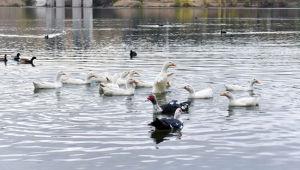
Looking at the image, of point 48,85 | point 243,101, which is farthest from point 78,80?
point 243,101

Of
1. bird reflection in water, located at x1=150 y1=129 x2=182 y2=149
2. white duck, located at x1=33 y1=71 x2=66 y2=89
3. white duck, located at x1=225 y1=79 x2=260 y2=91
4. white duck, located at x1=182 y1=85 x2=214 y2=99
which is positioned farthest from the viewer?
white duck, located at x1=33 y1=71 x2=66 y2=89

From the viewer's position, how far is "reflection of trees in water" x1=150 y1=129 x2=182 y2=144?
2029 centimetres

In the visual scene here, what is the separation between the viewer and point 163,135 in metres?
20.8

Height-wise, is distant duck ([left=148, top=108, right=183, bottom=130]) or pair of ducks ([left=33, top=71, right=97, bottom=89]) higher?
pair of ducks ([left=33, top=71, right=97, bottom=89])

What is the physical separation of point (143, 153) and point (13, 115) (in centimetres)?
709

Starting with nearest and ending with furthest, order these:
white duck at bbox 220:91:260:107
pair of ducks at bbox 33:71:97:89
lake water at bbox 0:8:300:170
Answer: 1. lake water at bbox 0:8:300:170
2. white duck at bbox 220:91:260:107
3. pair of ducks at bbox 33:71:97:89

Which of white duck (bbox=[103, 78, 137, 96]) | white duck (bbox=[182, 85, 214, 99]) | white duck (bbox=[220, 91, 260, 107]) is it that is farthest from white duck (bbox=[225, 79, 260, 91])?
white duck (bbox=[103, 78, 137, 96])

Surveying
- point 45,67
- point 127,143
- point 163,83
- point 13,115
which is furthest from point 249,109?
point 45,67

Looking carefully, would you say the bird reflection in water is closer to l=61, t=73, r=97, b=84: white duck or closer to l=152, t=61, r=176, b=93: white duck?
l=152, t=61, r=176, b=93: white duck

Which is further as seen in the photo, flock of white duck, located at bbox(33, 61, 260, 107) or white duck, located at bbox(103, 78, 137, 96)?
white duck, located at bbox(103, 78, 137, 96)

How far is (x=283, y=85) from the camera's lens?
30.7 metres

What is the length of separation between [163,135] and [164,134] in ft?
0.48

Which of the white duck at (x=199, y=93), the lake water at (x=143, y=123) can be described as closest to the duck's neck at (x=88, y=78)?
the lake water at (x=143, y=123)

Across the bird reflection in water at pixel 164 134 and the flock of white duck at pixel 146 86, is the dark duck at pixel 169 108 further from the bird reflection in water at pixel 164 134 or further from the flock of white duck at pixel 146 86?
the bird reflection in water at pixel 164 134
